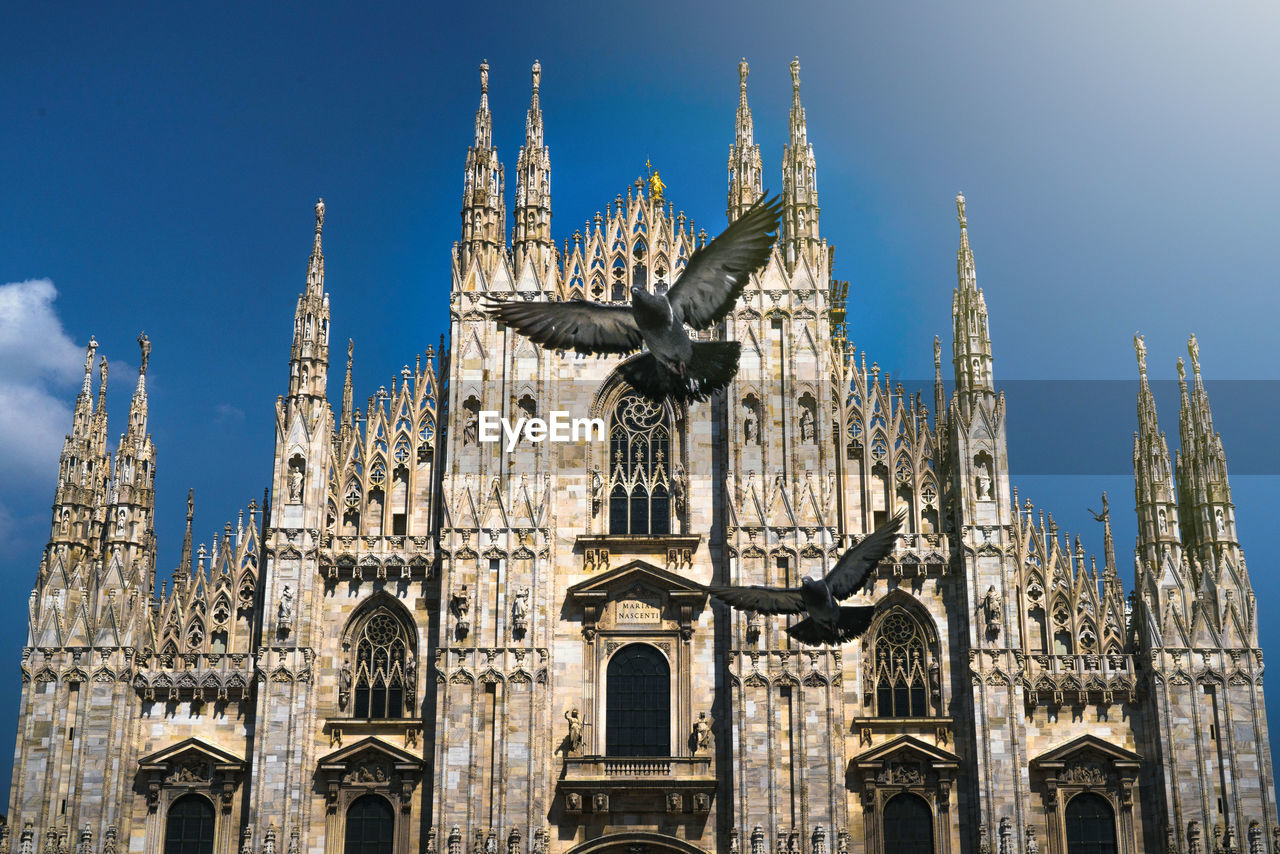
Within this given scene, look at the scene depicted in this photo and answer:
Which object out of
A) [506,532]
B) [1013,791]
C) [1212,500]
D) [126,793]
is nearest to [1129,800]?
[1013,791]

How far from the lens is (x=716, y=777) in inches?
1505

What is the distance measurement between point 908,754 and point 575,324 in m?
21.5

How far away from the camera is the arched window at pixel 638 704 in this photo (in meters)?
38.8

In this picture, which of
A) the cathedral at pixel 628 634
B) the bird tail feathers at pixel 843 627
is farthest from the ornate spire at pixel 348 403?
the bird tail feathers at pixel 843 627

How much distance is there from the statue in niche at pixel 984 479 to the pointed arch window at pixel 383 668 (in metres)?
14.8

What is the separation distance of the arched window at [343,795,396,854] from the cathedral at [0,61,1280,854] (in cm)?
8

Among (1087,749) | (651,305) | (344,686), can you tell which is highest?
(651,305)

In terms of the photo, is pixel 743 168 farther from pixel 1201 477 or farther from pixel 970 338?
pixel 1201 477

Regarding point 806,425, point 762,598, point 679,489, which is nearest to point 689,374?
point 762,598

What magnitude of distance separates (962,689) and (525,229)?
16536mm

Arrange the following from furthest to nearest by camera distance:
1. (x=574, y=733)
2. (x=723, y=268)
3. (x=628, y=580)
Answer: (x=628, y=580), (x=574, y=733), (x=723, y=268)

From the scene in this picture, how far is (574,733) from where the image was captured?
3828 cm

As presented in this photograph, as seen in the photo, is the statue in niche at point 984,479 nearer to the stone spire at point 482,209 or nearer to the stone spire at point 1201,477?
the stone spire at point 1201,477

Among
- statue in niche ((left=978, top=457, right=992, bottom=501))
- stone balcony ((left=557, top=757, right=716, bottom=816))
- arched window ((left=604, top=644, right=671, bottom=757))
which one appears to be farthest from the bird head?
statue in niche ((left=978, top=457, right=992, bottom=501))
